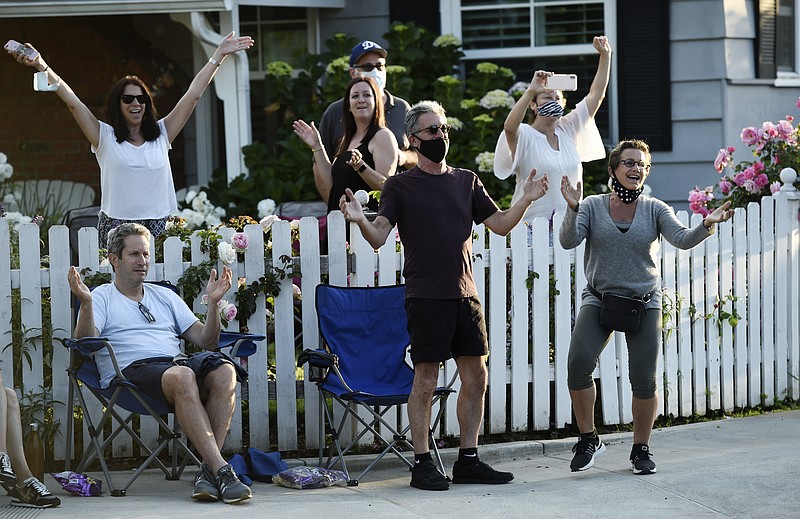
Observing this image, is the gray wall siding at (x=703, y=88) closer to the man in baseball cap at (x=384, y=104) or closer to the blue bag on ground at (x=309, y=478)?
the man in baseball cap at (x=384, y=104)

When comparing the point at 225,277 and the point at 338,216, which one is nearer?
the point at 225,277

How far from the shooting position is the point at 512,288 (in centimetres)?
682

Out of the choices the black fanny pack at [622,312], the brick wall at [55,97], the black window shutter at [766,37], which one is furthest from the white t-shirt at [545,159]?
the brick wall at [55,97]

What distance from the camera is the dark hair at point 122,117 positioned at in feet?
22.1

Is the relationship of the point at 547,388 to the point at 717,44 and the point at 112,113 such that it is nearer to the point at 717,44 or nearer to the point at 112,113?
the point at 112,113

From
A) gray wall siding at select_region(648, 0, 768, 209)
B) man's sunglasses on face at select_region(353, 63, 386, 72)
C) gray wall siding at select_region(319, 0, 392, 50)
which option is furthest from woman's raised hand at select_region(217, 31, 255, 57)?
gray wall siding at select_region(648, 0, 768, 209)

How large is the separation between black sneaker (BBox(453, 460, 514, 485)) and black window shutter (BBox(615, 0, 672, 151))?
4696mm

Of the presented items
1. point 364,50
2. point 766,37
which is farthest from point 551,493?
point 766,37

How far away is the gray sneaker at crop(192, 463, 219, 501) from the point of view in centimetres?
545

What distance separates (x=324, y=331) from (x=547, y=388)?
56.5 inches

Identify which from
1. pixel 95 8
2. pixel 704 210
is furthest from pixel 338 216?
pixel 95 8

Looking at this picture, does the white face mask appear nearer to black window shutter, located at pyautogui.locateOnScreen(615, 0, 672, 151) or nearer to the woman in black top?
the woman in black top

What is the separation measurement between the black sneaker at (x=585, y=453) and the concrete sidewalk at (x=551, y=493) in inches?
2.0

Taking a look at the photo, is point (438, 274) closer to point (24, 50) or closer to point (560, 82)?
point (560, 82)
